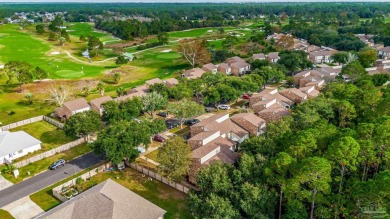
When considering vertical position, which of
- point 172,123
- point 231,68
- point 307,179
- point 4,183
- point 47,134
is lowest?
point 47,134

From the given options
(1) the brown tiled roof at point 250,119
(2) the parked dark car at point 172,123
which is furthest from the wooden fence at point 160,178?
(1) the brown tiled roof at point 250,119

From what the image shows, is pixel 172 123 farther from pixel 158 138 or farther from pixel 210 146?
pixel 210 146

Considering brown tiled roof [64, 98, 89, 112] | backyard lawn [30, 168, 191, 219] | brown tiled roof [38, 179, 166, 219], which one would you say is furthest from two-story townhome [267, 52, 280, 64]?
brown tiled roof [38, 179, 166, 219]

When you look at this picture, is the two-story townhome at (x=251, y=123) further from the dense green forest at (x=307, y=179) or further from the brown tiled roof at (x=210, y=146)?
A: the dense green forest at (x=307, y=179)

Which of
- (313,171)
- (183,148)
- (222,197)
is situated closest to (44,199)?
(183,148)

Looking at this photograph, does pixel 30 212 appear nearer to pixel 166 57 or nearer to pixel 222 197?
pixel 222 197

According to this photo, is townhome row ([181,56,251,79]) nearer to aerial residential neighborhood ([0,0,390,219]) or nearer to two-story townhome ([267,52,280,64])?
aerial residential neighborhood ([0,0,390,219])

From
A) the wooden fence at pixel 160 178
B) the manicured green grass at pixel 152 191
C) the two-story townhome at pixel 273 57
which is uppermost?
the two-story townhome at pixel 273 57

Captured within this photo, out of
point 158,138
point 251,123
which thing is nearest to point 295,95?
point 251,123
